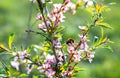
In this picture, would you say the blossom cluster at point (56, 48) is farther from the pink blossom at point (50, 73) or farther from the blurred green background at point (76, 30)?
the blurred green background at point (76, 30)

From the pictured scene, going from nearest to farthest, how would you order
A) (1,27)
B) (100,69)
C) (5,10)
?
(100,69)
(1,27)
(5,10)

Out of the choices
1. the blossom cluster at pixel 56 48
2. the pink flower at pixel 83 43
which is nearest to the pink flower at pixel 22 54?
the blossom cluster at pixel 56 48

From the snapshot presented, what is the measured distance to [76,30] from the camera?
17.8ft

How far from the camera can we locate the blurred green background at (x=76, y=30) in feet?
14.9

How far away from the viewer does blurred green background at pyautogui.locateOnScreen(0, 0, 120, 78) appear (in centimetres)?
454

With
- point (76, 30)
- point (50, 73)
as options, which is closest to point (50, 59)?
point (50, 73)

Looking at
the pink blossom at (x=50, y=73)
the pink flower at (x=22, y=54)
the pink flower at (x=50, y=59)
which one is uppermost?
the pink flower at (x=22, y=54)

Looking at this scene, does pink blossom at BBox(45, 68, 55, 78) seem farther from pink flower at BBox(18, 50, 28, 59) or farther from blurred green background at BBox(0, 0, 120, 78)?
blurred green background at BBox(0, 0, 120, 78)

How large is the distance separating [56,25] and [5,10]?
498cm

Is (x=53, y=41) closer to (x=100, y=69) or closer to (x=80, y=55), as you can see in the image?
(x=80, y=55)

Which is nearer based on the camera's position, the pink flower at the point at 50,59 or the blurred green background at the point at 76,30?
the pink flower at the point at 50,59

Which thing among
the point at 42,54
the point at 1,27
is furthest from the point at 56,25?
the point at 1,27

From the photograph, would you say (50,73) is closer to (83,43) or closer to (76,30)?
(83,43)

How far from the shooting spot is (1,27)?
5793mm
